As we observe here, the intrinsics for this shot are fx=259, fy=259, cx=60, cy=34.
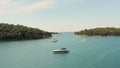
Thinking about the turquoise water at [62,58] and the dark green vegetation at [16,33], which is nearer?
the turquoise water at [62,58]

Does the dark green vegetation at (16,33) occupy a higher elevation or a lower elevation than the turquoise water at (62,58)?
higher

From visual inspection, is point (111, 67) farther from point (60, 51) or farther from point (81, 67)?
point (60, 51)

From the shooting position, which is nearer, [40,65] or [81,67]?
[81,67]

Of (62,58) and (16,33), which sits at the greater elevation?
(16,33)

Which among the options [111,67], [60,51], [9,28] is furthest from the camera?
[9,28]

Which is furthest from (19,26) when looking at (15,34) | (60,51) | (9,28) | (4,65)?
(4,65)

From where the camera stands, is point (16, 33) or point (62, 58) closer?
point (62, 58)

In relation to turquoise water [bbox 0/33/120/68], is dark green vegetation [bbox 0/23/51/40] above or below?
above

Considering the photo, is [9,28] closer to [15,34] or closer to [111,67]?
[15,34]

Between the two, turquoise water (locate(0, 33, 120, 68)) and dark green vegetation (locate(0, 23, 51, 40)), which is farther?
dark green vegetation (locate(0, 23, 51, 40))

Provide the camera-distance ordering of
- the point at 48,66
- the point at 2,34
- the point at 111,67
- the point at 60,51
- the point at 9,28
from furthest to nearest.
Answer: the point at 9,28 < the point at 2,34 < the point at 60,51 < the point at 48,66 < the point at 111,67
